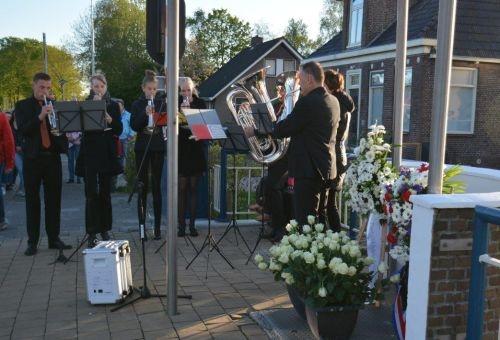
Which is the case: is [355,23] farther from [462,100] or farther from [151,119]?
[151,119]

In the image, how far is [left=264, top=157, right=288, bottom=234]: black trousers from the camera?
276 inches

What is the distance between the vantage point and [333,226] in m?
6.20

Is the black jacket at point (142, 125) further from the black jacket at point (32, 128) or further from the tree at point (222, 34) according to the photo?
the tree at point (222, 34)

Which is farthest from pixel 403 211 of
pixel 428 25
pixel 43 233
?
pixel 428 25

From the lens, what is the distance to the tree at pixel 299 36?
68.5 m

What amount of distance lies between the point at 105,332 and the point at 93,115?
271 centimetres

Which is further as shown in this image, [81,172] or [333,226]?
[81,172]

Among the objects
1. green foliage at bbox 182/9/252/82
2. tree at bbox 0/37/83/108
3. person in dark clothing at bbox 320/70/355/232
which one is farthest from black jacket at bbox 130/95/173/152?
green foliage at bbox 182/9/252/82

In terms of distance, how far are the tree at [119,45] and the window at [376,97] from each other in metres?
33.2

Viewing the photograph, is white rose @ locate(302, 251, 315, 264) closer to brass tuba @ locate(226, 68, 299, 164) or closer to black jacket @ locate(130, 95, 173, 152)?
brass tuba @ locate(226, 68, 299, 164)

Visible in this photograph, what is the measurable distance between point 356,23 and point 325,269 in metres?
20.2

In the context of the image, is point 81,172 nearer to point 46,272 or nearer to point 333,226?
point 46,272

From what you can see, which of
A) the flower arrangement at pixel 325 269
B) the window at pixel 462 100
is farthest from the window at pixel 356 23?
the flower arrangement at pixel 325 269

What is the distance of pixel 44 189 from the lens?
6.74 m
